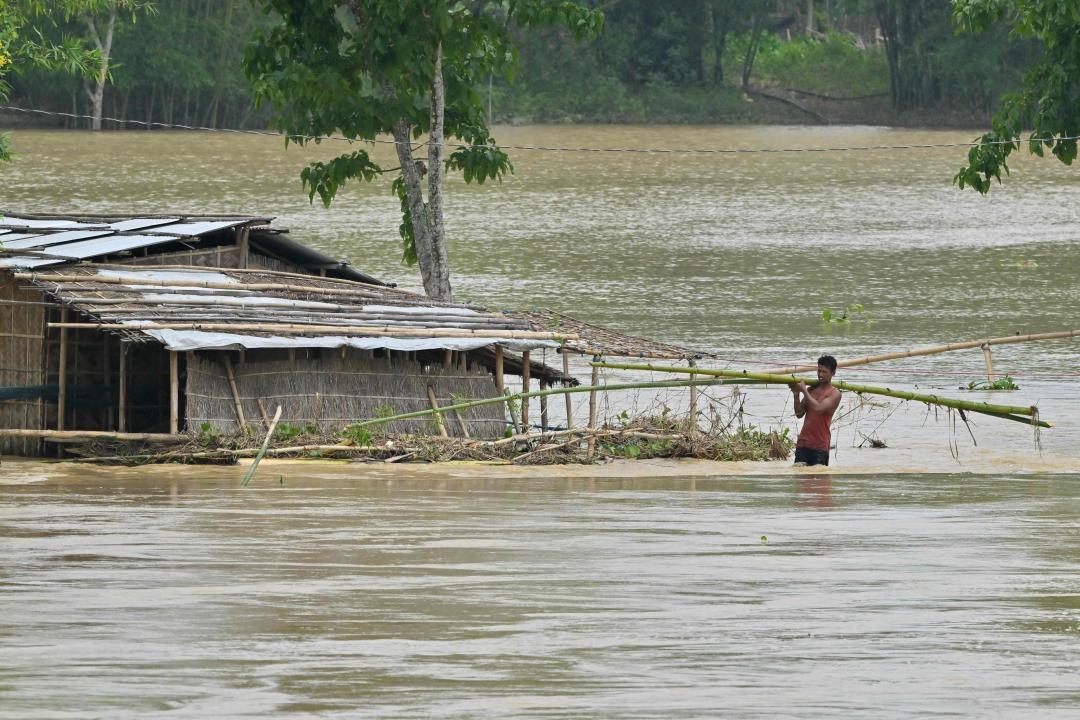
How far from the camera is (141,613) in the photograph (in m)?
8.50

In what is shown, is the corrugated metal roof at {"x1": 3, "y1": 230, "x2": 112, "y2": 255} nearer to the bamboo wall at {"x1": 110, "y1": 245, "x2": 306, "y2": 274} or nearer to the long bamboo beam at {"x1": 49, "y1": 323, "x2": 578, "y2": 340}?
the bamboo wall at {"x1": 110, "y1": 245, "x2": 306, "y2": 274}

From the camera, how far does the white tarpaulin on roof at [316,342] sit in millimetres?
13734

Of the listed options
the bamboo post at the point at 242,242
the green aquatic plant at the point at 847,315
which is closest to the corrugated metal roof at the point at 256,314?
the bamboo post at the point at 242,242

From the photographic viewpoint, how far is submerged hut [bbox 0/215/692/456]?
14.2 m

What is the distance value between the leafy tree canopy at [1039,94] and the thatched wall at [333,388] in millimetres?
6374

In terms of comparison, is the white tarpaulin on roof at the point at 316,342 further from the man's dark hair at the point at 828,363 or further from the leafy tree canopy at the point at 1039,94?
the leafy tree canopy at the point at 1039,94

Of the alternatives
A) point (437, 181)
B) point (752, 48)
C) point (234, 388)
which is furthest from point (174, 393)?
point (752, 48)

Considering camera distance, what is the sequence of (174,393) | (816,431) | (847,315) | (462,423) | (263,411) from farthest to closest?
1. (847,315)
2. (462,423)
3. (816,431)
4. (263,411)
5. (174,393)

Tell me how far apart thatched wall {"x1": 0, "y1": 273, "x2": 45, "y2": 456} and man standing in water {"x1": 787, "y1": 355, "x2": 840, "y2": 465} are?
6.10 meters

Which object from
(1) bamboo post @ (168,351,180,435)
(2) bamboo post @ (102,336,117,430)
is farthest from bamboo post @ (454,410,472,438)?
(2) bamboo post @ (102,336,117,430)

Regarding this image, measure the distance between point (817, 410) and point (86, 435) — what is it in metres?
5.67

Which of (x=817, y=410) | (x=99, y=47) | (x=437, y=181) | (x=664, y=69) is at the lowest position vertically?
(x=817, y=410)

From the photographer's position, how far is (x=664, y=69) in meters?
82.5

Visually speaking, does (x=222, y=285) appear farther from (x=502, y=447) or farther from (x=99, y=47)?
(x=99, y=47)
